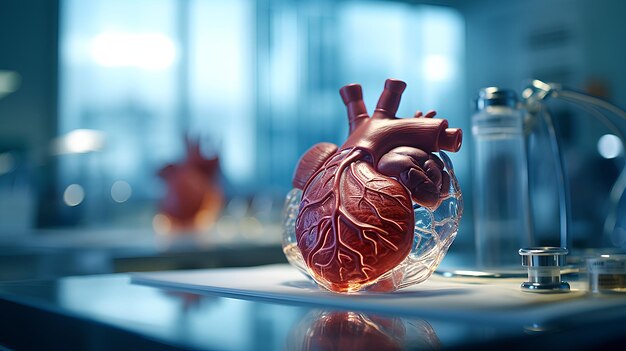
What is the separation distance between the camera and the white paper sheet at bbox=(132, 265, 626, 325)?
1.40 feet

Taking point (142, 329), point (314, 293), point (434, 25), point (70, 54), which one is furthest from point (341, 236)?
point (434, 25)

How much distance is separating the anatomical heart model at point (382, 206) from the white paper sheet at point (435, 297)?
0.02 meters

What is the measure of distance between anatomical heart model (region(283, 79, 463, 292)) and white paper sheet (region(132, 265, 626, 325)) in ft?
0.07

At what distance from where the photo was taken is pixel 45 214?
2826 millimetres

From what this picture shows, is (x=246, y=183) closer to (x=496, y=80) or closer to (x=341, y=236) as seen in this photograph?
(x=496, y=80)

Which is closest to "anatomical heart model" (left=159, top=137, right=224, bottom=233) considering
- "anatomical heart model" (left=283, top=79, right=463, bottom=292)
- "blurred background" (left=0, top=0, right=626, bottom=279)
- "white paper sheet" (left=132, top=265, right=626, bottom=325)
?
"blurred background" (left=0, top=0, right=626, bottom=279)

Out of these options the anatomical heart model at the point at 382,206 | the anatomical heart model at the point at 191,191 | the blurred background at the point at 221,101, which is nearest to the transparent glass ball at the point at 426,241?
the anatomical heart model at the point at 382,206

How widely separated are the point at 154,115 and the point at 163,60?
0.30 metres

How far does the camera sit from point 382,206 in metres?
0.53

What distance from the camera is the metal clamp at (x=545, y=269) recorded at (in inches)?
21.4

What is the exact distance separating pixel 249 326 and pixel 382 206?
146 mm

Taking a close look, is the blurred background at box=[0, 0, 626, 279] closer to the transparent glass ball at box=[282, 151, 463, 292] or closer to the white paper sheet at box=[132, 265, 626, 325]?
the white paper sheet at box=[132, 265, 626, 325]

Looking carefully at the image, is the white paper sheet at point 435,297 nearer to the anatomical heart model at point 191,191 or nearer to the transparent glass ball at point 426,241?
the transparent glass ball at point 426,241

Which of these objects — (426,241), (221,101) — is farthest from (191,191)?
(221,101)
